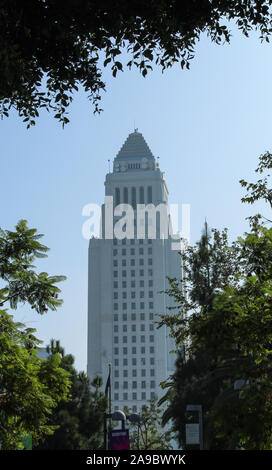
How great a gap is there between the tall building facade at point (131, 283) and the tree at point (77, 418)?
9016 cm

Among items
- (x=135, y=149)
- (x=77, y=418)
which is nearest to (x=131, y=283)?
(x=135, y=149)

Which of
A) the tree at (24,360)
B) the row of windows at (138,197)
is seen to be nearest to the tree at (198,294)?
the tree at (24,360)

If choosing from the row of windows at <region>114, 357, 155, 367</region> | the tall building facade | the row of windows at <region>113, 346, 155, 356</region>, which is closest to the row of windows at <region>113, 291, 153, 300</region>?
the tall building facade

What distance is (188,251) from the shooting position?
29828 millimetres

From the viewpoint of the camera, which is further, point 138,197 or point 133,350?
point 138,197

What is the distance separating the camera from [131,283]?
129750 millimetres

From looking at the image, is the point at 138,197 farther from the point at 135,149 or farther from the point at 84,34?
the point at 84,34

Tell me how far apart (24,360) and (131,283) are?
387ft

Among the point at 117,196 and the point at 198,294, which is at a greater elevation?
the point at 117,196

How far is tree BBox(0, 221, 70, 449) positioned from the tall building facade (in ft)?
368

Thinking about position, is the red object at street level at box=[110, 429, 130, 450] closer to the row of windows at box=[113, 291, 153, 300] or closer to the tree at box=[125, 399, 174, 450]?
the tree at box=[125, 399, 174, 450]

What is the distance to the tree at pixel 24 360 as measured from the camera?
11.8 m

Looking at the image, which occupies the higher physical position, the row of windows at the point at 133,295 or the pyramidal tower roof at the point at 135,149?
the pyramidal tower roof at the point at 135,149

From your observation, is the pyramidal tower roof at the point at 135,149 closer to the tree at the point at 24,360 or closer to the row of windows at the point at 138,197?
the row of windows at the point at 138,197
